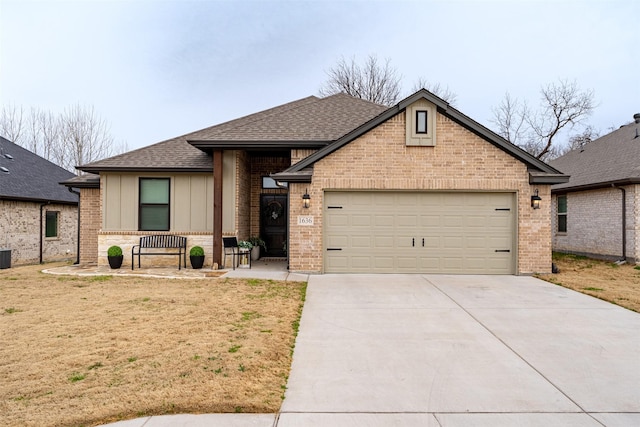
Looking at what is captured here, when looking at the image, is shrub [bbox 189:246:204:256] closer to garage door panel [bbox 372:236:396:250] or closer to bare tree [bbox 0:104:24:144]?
garage door panel [bbox 372:236:396:250]

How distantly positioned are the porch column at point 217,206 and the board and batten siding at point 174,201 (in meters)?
0.71

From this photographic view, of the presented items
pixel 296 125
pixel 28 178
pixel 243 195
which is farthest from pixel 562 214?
pixel 28 178

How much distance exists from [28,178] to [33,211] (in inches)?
83.3

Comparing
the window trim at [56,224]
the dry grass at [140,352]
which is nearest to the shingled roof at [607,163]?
the dry grass at [140,352]

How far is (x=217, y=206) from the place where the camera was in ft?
36.8

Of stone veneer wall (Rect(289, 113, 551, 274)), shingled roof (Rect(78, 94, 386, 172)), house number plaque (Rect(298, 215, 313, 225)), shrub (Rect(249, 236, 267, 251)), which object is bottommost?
shrub (Rect(249, 236, 267, 251))

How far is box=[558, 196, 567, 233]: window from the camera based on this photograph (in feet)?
54.5

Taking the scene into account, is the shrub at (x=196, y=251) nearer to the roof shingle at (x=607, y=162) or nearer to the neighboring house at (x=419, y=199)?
the neighboring house at (x=419, y=199)

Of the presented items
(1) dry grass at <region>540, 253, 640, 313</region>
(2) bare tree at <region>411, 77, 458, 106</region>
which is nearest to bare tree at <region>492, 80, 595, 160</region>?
(2) bare tree at <region>411, 77, 458, 106</region>

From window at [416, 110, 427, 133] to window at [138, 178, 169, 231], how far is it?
25.8ft

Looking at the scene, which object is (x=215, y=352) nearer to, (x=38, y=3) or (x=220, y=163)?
(x=220, y=163)

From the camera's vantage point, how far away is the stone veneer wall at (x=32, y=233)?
1562 cm

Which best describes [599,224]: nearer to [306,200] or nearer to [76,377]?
[306,200]

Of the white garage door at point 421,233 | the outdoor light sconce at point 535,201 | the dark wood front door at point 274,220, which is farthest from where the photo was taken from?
the dark wood front door at point 274,220
